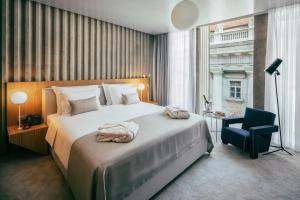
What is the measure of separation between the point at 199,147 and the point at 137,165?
138 centimetres

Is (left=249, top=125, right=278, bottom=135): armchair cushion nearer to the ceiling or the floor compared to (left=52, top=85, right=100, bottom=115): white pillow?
nearer to the floor

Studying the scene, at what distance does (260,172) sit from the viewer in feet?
8.11

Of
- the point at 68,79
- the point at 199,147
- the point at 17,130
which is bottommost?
the point at 199,147

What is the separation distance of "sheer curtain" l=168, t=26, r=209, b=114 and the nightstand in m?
3.42

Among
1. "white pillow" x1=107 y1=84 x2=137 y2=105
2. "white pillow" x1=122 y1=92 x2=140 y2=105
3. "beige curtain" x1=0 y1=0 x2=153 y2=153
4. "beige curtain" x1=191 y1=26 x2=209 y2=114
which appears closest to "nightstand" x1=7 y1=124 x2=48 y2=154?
"beige curtain" x1=0 y1=0 x2=153 y2=153

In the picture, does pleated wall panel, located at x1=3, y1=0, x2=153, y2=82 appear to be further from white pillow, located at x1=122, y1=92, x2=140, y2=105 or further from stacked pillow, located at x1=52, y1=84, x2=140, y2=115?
white pillow, located at x1=122, y1=92, x2=140, y2=105

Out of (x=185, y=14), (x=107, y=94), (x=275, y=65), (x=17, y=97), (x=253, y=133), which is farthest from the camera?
(x=107, y=94)

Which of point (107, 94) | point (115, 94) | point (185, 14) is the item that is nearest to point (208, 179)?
point (185, 14)

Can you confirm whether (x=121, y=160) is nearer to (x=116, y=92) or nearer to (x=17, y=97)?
(x=17, y=97)

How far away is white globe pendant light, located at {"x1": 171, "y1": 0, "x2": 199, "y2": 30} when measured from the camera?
1968 mm

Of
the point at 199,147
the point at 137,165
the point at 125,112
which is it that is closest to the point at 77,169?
the point at 137,165

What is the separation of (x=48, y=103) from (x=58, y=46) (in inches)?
43.7

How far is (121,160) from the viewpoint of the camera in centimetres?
160

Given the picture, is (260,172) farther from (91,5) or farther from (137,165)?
(91,5)
